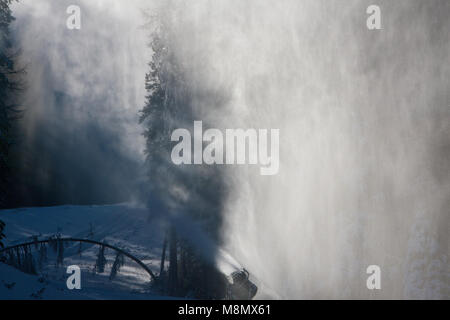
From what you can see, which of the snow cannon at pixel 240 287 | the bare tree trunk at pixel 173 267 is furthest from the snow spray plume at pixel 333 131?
the snow cannon at pixel 240 287

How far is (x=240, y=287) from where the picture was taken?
779 centimetres

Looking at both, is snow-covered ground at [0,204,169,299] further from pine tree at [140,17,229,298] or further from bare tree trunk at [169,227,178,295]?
pine tree at [140,17,229,298]

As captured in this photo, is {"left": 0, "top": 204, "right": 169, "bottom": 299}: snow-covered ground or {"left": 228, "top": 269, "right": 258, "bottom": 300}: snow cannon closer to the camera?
{"left": 0, "top": 204, "right": 169, "bottom": 299}: snow-covered ground

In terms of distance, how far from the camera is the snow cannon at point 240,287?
7.64 meters

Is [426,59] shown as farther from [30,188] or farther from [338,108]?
[30,188]

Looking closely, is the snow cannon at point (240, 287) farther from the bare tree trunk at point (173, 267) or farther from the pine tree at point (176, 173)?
the bare tree trunk at point (173, 267)

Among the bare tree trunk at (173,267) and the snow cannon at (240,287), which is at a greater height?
the snow cannon at (240,287)

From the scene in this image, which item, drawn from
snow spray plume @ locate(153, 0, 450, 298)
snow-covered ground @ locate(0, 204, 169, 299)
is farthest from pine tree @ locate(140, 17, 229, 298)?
snow-covered ground @ locate(0, 204, 169, 299)

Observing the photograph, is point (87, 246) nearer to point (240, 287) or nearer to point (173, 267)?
point (173, 267)

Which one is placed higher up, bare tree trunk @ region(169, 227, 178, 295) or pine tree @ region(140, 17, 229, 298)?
pine tree @ region(140, 17, 229, 298)

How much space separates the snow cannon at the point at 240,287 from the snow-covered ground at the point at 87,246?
178cm

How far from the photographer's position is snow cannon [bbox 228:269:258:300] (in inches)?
301

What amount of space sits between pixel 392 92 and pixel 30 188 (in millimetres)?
23290

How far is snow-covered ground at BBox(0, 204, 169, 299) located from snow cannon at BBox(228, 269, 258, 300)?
178 centimetres
